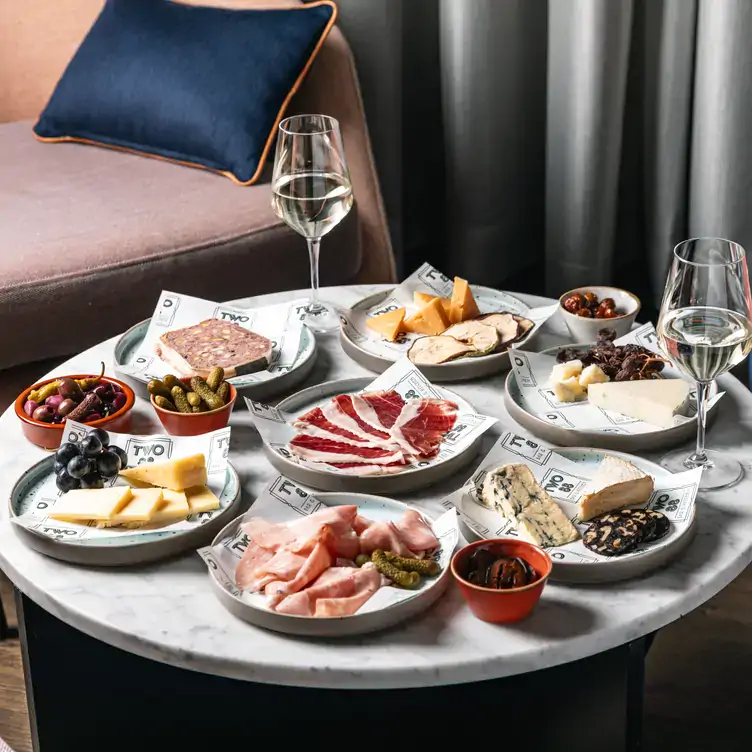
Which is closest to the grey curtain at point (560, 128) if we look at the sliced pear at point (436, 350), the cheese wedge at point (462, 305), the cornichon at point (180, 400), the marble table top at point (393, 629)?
the cheese wedge at point (462, 305)

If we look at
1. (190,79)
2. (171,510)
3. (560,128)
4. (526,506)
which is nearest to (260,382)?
(171,510)

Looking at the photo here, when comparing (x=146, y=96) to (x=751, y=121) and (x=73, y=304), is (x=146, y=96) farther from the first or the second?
(x=751, y=121)

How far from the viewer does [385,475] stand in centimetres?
119

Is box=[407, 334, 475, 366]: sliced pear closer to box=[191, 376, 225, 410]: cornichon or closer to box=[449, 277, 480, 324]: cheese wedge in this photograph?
box=[449, 277, 480, 324]: cheese wedge

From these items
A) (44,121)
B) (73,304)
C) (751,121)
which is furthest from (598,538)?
(44,121)

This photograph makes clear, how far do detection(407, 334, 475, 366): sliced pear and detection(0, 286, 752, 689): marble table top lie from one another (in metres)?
0.29

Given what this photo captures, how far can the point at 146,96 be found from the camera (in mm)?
2432

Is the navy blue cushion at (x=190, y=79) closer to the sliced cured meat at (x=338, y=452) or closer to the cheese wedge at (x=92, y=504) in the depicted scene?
the sliced cured meat at (x=338, y=452)

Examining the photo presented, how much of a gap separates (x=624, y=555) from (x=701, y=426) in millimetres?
224

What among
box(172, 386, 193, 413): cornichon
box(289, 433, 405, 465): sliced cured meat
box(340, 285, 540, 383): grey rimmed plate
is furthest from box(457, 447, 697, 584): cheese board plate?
box(172, 386, 193, 413): cornichon

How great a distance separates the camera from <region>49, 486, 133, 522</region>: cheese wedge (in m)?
1.12

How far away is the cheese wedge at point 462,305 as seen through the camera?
1.56 metres

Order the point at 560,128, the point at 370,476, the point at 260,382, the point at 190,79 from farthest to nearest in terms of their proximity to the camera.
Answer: the point at 560,128 < the point at 190,79 < the point at 260,382 < the point at 370,476

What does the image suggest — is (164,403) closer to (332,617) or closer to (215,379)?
(215,379)
